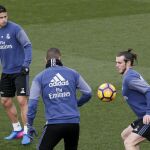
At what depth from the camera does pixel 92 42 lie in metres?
22.4

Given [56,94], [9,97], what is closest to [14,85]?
[9,97]

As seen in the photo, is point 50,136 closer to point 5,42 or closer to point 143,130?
point 143,130

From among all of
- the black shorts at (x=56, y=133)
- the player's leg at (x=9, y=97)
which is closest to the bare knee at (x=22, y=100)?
the player's leg at (x=9, y=97)

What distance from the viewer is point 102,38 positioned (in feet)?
75.3

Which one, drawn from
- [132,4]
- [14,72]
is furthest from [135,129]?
[132,4]

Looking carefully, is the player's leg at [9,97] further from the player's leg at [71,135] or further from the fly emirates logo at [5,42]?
the player's leg at [71,135]

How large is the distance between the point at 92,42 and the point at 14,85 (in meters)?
10.4

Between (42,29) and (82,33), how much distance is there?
194 cm

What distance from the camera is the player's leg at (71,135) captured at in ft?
29.3

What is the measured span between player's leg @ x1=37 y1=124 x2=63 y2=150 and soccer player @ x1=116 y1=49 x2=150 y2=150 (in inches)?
54.4

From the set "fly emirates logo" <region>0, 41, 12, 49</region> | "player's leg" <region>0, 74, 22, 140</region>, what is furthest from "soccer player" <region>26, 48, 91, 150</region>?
"player's leg" <region>0, 74, 22, 140</region>

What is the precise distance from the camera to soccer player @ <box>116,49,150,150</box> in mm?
9516

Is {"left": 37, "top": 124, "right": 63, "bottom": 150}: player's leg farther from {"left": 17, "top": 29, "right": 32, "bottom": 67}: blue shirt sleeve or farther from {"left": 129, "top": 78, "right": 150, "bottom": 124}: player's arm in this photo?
{"left": 17, "top": 29, "right": 32, "bottom": 67}: blue shirt sleeve

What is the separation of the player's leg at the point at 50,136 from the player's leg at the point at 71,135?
0.10 meters
